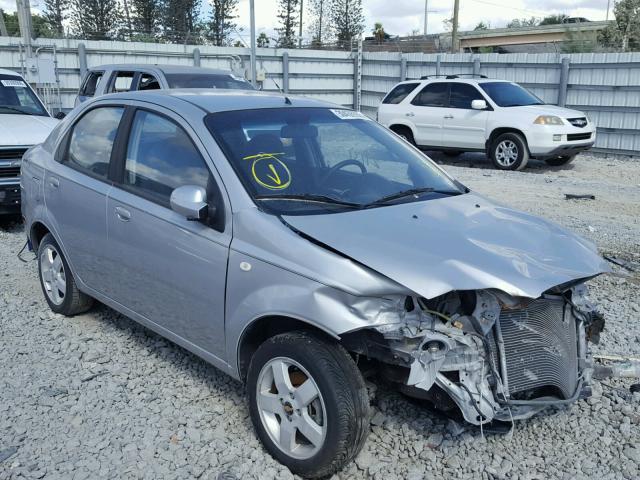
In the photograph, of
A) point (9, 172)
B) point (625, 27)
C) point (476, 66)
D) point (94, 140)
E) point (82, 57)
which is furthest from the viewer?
Answer: point (625, 27)

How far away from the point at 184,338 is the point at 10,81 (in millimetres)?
7361

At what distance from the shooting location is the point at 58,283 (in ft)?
16.5

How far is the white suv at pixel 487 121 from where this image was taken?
42.3 ft

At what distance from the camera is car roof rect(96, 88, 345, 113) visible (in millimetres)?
3977

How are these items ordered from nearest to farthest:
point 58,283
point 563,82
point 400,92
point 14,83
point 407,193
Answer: point 407,193, point 58,283, point 14,83, point 400,92, point 563,82

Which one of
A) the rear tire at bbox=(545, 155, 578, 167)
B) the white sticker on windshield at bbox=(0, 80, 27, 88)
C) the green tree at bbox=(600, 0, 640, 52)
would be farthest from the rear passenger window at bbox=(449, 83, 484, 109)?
the green tree at bbox=(600, 0, 640, 52)

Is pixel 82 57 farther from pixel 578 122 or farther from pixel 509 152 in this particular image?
pixel 578 122

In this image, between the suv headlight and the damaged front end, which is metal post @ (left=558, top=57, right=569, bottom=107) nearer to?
the suv headlight

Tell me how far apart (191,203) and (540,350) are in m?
1.86

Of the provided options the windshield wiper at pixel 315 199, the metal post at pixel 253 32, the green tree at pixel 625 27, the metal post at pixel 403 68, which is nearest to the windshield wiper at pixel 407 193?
the windshield wiper at pixel 315 199

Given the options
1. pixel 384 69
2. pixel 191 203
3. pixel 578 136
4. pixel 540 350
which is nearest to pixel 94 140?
pixel 191 203

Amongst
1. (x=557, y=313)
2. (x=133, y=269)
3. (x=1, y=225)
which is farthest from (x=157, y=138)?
(x=1, y=225)

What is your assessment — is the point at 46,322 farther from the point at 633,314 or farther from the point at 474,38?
the point at 474,38

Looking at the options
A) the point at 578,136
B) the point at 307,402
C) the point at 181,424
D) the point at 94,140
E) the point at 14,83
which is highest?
the point at 14,83
